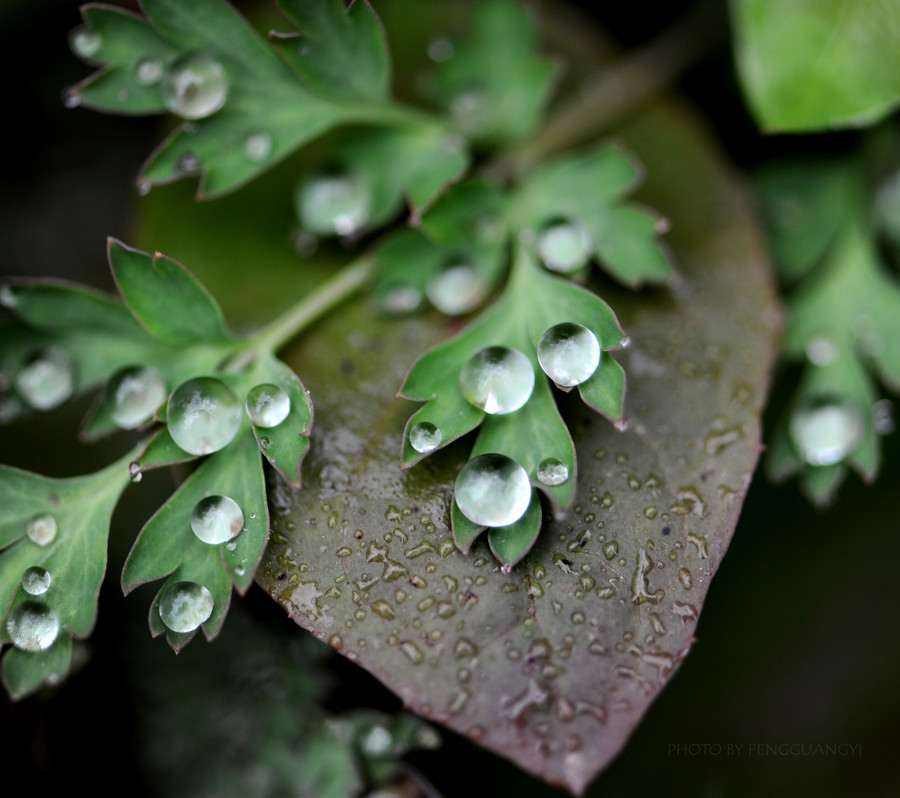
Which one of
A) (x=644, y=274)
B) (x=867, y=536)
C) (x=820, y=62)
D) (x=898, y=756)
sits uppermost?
(x=820, y=62)

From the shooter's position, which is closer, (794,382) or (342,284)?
(342,284)

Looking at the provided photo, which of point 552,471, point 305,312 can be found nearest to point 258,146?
point 305,312

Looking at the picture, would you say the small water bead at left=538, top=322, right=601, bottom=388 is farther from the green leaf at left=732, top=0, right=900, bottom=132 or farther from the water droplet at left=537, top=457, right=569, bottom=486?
the green leaf at left=732, top=0, right=900, bottom=132

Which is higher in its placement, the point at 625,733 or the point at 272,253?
the point at 272,253

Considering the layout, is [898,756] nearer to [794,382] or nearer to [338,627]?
[794,382]

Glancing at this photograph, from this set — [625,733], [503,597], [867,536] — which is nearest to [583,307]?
[503,597]

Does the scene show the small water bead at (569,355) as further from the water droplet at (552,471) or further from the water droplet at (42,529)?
the water droplet at (42,529)

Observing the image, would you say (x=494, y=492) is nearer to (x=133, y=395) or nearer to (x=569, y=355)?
(x=569, y=355)

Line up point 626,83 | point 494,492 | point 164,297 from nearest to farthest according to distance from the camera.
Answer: point 494,492 < point 164,297 < point 626,83
